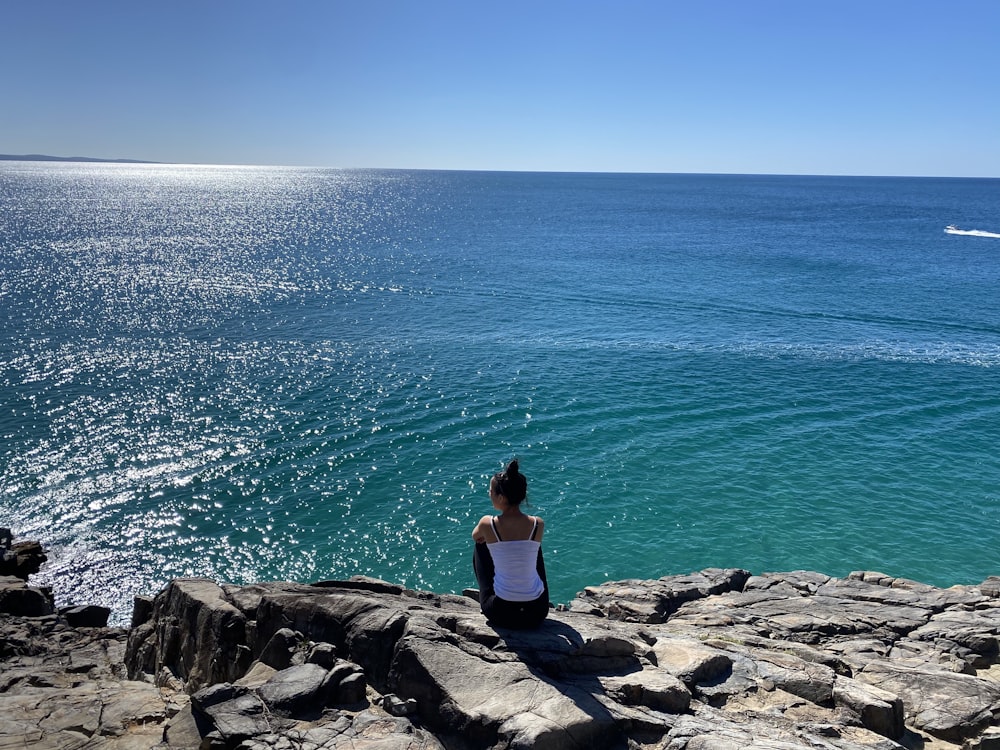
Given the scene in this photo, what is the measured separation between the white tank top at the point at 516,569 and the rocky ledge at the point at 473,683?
0.66 meters

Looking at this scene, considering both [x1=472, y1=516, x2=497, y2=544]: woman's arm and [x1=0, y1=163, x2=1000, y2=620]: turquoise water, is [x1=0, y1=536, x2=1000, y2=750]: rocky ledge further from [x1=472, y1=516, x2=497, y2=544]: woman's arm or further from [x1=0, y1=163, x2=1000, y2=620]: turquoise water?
[x1=0, y1=163, x2=1000, y2=620]: turquoise water

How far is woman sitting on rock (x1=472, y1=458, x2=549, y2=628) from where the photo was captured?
12133 millimetres

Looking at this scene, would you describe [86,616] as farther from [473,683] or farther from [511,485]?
[511,485]

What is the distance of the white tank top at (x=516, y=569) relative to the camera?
39.8 ft

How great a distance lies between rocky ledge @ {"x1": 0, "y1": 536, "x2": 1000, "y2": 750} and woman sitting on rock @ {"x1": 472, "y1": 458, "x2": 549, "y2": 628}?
0.32 m

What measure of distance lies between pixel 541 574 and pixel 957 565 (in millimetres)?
25596

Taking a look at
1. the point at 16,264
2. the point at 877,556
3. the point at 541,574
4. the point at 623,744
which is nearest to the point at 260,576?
the point at 541,574

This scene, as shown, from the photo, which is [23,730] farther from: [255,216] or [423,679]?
[255,216]

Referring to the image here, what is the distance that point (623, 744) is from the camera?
1002 cm

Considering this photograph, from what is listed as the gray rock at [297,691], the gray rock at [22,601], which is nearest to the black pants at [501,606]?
the gray rock at [297,691]

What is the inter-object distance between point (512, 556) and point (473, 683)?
2125 mm

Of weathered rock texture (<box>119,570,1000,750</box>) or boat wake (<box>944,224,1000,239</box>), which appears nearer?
weathered rock texture (<box>119,570,1000,750</box>)

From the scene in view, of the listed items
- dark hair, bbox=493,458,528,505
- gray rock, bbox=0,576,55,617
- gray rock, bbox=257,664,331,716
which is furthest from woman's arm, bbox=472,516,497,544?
gray rock, bbox=0,576,55,617

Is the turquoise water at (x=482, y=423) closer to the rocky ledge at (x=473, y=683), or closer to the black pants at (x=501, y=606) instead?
the rocky ledge at (x=473, y=683)
